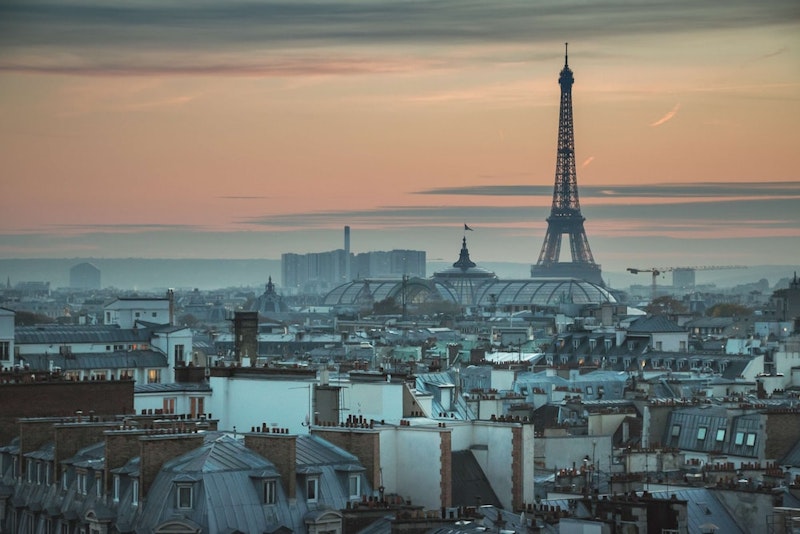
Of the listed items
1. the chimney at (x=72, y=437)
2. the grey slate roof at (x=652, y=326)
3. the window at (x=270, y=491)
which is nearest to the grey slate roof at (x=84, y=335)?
the grey slate roof at (x=652, y=326)

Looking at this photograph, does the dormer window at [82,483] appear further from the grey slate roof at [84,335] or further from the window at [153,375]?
the grey slate roof at [84,335]

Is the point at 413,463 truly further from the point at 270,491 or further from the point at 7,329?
the point at 7,329

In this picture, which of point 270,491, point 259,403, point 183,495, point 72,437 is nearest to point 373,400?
point 259,403

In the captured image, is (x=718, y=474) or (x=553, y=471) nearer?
(x=718, y=474)

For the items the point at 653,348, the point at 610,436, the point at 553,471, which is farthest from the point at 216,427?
the point at 653,348

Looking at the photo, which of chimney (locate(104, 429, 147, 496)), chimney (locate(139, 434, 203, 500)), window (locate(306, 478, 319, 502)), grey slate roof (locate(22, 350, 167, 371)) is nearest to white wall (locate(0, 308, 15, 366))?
grey slate roof (locate(22, 350, 167, 371))

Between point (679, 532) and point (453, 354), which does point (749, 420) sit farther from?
point (453, 354)

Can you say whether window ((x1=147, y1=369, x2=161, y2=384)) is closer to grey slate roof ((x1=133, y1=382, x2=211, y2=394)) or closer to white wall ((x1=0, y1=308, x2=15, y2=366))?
white wall ((x1=0, y1=308, x2=15, y2=366))
